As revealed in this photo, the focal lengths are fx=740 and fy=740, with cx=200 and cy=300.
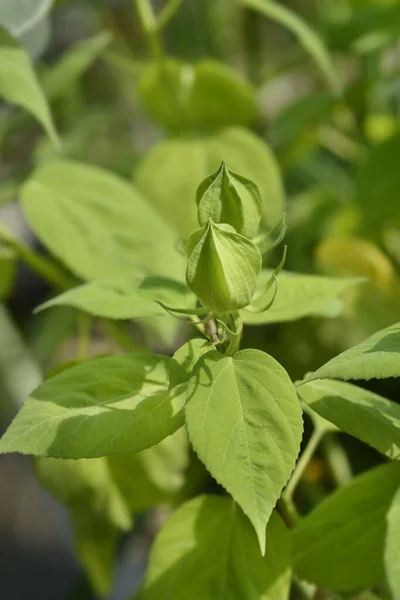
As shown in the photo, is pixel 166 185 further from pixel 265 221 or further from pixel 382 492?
pixel 382 492

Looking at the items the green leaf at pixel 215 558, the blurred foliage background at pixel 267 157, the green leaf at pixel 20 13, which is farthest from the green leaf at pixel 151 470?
the green leaf at pixel 20 13

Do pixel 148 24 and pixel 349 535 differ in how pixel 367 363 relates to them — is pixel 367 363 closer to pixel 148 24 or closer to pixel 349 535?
pixel 349 535

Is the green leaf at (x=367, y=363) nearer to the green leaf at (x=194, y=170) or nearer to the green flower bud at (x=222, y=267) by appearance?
the green flower bud at (x=222, y=267)

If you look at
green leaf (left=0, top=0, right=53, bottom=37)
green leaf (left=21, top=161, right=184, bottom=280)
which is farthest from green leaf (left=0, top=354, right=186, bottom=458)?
green leaf (left=0, top=0, right=53, bottom=37)

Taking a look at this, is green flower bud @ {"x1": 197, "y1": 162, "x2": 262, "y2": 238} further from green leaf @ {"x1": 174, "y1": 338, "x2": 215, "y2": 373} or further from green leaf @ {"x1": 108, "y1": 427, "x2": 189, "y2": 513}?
green leaf @ {"x1": 108, "y1": 427, "x2": 189, "y2": 513}

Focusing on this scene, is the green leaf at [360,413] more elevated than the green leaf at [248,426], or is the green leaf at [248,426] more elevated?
the green leaf at [248,426]

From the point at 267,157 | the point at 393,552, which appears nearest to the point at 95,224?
the point at 267,157
